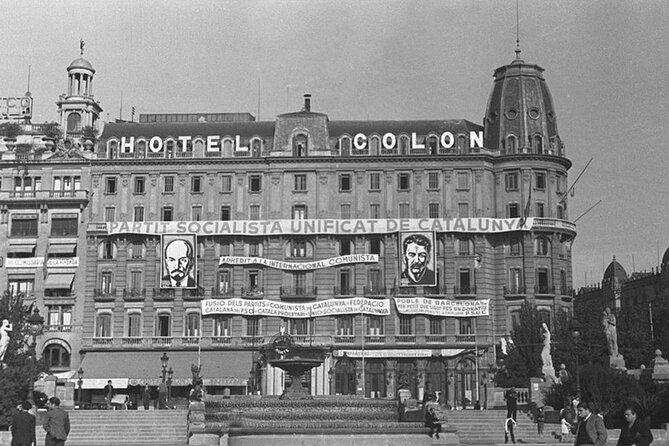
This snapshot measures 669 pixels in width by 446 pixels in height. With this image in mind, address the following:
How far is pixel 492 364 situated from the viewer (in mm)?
79625

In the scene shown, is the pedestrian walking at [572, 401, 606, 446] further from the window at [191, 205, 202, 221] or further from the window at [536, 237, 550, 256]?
the window at [191, 205, 202, 221]

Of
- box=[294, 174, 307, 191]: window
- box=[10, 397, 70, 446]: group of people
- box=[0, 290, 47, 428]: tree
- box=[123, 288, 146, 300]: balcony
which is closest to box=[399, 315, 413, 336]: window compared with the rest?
box=[294, 174, 307, 191]: window

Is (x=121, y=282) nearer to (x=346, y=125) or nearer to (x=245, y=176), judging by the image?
(x=245, y=176)

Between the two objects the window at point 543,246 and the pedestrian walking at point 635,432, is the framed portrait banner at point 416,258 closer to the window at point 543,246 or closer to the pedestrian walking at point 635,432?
the window at point 543,246

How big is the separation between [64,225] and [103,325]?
335 inches

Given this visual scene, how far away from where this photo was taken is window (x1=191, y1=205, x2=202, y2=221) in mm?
84438

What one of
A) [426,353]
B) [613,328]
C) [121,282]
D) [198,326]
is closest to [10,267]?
[121,282]

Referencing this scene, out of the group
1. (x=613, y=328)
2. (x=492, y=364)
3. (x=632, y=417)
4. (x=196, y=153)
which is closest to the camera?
(x=632, y=417)

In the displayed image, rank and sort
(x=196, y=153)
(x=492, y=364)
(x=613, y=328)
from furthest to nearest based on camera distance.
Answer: (x=196, y=153)
(x=492, y=364)
(x=613, y=328)

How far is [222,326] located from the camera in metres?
82.1

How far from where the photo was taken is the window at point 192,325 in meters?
82.1

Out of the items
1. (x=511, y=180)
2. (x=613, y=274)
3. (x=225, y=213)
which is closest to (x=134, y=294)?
(x=225, y=213)

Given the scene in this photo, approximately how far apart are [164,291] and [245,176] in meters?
10.8

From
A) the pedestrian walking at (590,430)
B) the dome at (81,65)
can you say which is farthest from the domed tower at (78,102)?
the pedestrian walking at (590,430)
